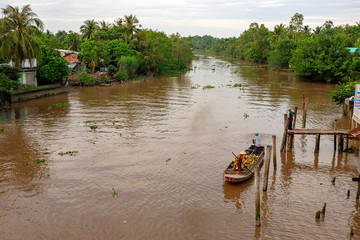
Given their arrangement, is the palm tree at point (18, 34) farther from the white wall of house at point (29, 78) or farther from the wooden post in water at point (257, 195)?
the wooden post in water at point (257, 195)

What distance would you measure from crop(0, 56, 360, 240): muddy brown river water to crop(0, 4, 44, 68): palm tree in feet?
23.1

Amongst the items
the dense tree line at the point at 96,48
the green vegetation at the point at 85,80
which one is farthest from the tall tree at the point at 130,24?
the green vegetation at the point at 85,80

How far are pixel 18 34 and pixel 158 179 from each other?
2565cm

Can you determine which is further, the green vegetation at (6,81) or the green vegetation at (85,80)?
the green vegetation at (85,80)

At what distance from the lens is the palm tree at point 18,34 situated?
33062mm

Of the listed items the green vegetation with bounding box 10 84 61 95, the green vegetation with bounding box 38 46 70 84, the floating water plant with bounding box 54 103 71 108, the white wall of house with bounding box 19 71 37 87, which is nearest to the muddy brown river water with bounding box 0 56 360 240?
the floating water plant with bounding box 54 103 71 108

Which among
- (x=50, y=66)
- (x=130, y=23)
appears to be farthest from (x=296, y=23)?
(x=50, y=66)

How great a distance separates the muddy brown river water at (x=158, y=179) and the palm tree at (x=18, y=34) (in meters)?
7.03

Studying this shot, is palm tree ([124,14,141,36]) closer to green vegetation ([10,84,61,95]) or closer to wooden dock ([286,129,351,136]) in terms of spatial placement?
green vegetation ([10,84,61,95])

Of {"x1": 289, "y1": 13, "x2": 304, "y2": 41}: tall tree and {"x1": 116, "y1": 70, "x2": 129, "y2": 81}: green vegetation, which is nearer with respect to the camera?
{"x1": 116, "y1": 70, "x2": 129, "y2": 81}: green vegetation

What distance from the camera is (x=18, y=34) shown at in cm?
3384

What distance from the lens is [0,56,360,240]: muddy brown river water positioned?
12266 millimetres

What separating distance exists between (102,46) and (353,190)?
4578 centimetres

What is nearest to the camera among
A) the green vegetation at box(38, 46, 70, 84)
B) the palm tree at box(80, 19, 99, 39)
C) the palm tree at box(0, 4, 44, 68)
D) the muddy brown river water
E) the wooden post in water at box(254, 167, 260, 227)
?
the wooden post in water at box(254, 167, 260, 227)
